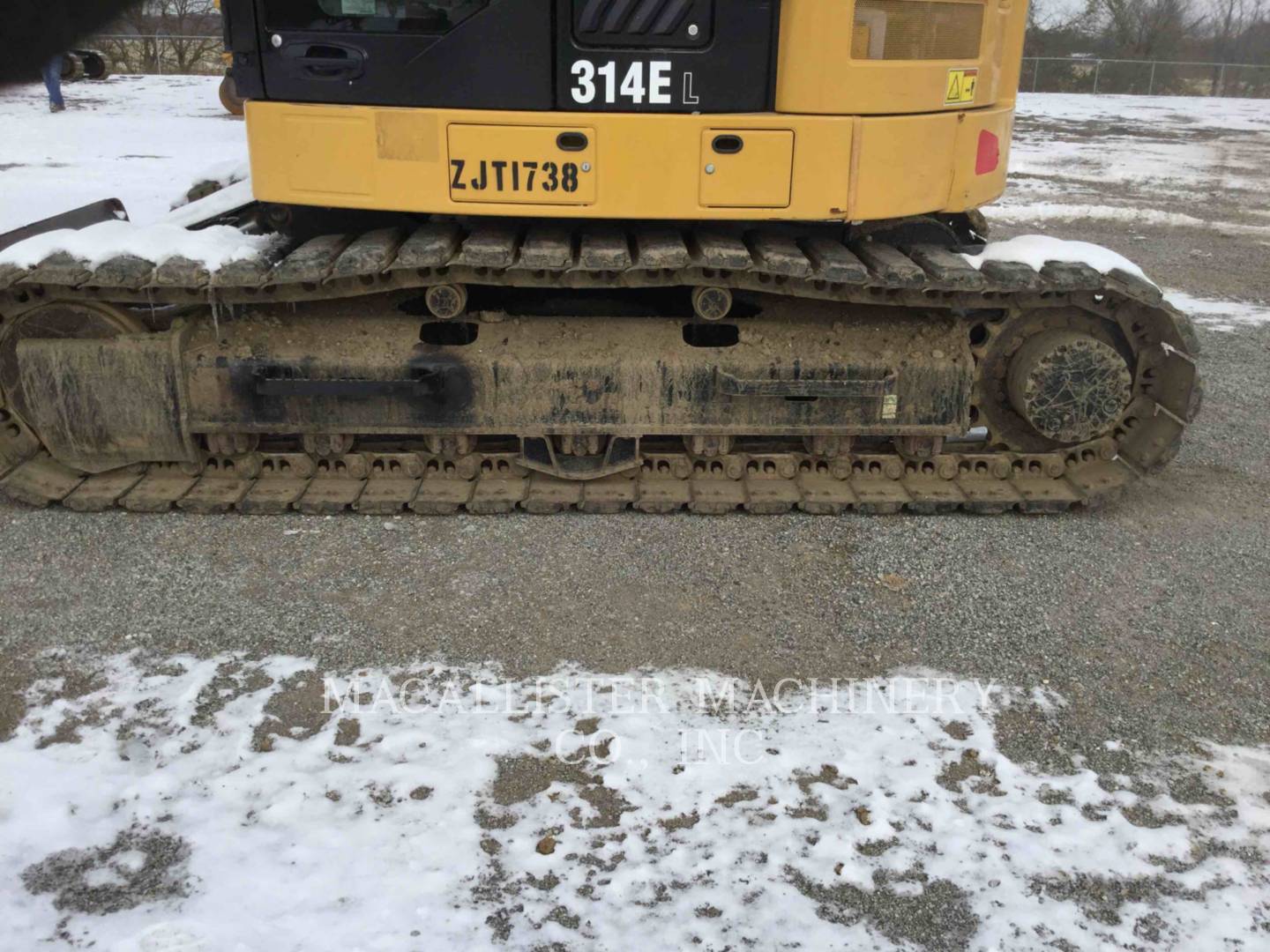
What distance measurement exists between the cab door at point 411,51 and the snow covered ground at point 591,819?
257 cm

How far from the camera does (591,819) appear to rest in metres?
3.51

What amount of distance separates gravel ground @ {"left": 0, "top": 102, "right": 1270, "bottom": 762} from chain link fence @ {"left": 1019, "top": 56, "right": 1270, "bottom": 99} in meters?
32.9

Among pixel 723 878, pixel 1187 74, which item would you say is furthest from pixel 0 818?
pixel 1187 74

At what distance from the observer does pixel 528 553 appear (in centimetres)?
514

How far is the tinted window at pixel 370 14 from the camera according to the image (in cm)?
491

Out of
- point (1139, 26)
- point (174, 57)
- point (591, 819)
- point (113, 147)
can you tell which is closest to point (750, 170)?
point (591, 819)

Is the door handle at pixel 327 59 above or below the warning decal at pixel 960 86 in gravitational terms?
→ above

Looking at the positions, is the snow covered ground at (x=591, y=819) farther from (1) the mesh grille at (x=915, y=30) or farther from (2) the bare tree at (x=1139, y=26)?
(2) the bare tree at (x=1139, y=26)

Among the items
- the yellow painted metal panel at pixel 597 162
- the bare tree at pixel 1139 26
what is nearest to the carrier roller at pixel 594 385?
the yellow painted metal panel at pixel 597 162

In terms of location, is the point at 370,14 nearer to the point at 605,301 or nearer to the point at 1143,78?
the point at 605,301

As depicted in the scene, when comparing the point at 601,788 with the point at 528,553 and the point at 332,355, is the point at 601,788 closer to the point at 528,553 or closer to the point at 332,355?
the point at 528,553

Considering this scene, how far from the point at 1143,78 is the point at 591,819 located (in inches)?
1504

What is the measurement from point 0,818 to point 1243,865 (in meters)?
3.83

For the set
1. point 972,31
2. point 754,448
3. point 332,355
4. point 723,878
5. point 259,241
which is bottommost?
point 723,878
